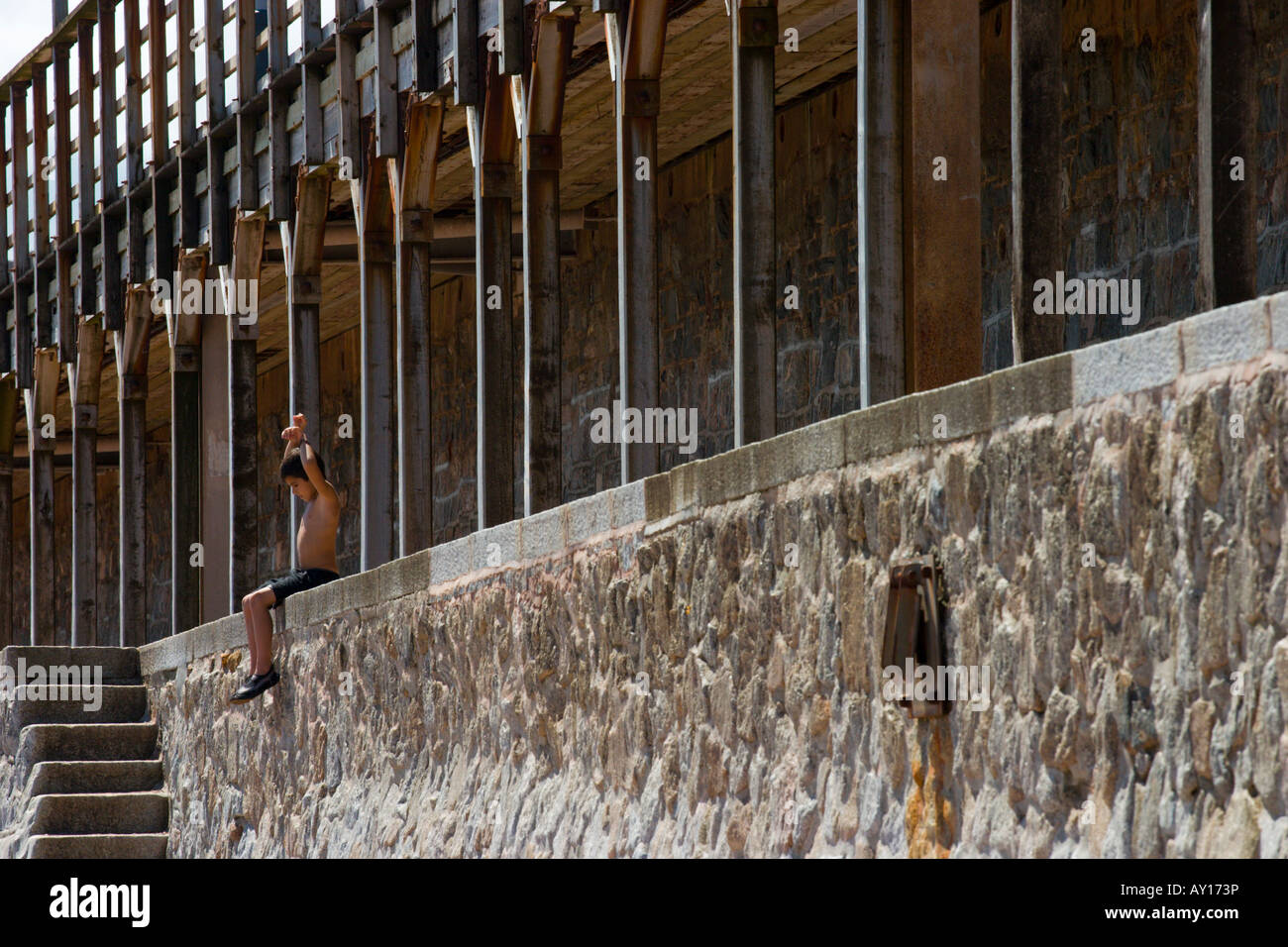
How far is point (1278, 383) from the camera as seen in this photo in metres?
4.70

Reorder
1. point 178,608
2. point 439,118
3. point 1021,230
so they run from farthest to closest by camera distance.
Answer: point 178,608, point 439,118, point 1021,230

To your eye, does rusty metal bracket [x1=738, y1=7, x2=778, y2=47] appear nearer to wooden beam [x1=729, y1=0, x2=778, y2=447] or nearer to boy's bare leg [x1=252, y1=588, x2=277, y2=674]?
wooden beam [x1=729, y1=0, x2=778, y2=447]

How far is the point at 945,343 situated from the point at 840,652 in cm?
178

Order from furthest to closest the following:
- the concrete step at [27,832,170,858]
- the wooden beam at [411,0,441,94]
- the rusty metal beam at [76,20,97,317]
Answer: the rusty metal beam at [76,20,97,317] → the wooden beam at [411,0,441,94] → the concrete step at [27,832,170,858]

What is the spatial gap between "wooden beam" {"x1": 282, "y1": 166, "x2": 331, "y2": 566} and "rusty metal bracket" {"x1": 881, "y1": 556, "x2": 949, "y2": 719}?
9.29 metres

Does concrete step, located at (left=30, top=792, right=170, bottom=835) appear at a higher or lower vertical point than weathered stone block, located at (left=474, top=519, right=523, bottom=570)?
lower

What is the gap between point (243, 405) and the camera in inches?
640

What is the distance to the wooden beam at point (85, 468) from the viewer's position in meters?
19.4

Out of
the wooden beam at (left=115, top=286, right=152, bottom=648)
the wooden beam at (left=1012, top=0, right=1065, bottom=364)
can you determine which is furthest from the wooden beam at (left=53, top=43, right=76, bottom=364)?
the wooden beam at (left=1012, top=0, right=1065, bottom=364)

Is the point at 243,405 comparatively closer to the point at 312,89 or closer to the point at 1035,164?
the point at 312,89

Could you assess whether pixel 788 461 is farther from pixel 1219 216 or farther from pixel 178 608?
pixel 178 608

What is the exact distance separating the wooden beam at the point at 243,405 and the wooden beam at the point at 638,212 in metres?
5.95

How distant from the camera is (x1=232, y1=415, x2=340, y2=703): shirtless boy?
1174 centimetres
